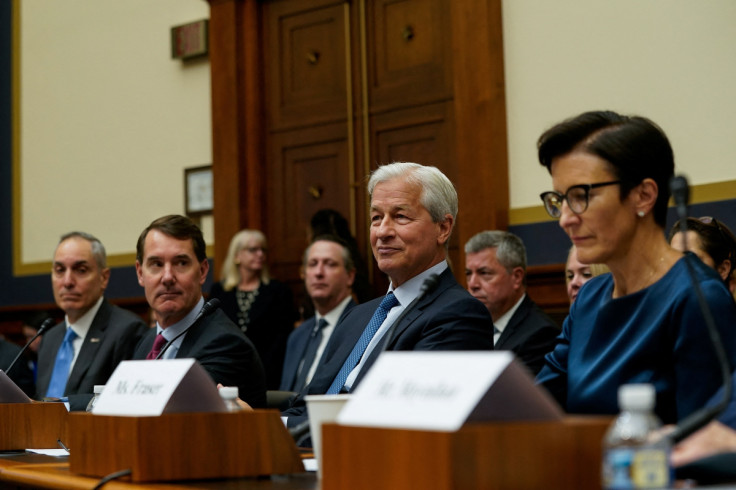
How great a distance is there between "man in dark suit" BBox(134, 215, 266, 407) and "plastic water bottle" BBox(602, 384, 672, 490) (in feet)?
6.77

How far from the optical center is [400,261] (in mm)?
2814

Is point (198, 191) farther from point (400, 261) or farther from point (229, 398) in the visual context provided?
point (229, 398)

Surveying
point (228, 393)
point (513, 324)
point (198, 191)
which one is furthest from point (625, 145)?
point (198, 191)

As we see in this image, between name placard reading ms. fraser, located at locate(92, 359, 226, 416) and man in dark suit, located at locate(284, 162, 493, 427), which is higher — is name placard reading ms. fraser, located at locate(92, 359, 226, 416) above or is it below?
below

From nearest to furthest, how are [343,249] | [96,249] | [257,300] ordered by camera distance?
[96,249] → [343,249] → [257,300]

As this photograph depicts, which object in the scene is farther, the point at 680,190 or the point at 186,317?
the point at 186,317

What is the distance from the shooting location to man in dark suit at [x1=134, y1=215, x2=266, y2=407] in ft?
10.5

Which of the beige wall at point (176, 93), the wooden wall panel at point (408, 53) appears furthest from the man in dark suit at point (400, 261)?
the wooden wall panel at point (408, 53)

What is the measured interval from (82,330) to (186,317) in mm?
1032

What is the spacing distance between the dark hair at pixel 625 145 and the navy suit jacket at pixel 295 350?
304cm

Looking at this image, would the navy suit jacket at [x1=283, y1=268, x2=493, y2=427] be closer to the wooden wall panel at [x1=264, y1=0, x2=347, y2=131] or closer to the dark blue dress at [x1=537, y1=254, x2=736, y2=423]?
the dark blue dress at [x1=537, y1=254, x2=736, y2=423]

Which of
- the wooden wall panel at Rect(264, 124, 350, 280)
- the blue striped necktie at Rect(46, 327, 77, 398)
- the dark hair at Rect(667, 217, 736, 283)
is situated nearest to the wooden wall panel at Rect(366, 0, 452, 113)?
the wooden wall panel at Rect(264, 124, 350, 280)

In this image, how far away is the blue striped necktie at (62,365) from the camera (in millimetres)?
4227

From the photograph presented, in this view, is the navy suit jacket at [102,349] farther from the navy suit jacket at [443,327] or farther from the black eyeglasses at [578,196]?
the black eyeglasses at [578,196]
